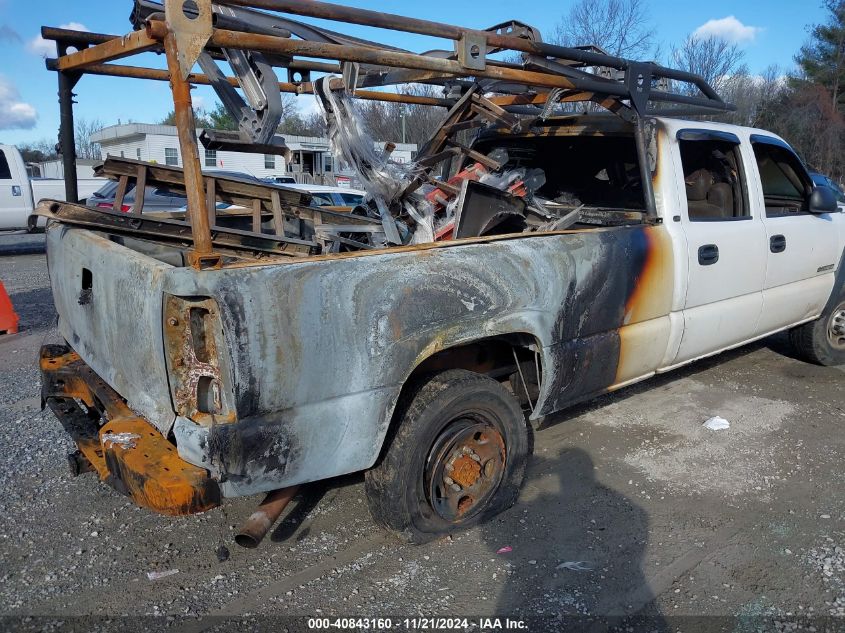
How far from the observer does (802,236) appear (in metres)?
4.96

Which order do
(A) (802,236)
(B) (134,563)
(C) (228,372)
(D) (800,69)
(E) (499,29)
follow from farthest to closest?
(D) (800,69)
(A) (802,236)
(E) (499,29)
(B) (134,563)
(C) (228,372)

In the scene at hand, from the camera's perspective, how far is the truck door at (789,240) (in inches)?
187

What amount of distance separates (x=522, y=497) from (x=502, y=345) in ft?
2.76

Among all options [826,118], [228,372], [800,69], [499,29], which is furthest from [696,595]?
[800,69]

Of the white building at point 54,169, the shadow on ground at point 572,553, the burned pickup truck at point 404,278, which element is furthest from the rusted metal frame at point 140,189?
the white building at point 54,169

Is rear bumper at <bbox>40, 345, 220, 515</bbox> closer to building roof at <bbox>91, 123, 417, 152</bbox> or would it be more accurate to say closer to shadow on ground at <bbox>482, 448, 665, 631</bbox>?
shadow on ground at <bbox>482, 448, 665, 631</bbox>

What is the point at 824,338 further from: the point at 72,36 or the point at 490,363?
the point at 72,36

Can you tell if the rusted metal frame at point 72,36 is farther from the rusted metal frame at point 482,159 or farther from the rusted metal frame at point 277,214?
the rusted metal frame at point 482,159

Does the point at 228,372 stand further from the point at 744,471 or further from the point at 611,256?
the point at 744,471

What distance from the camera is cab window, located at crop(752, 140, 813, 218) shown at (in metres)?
4.99

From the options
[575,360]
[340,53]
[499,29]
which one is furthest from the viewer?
[499,29]

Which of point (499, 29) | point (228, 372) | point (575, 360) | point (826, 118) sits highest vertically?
point (826, 118)

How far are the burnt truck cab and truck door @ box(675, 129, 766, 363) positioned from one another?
15mm

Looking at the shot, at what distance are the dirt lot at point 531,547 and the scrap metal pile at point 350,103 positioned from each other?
1.45m
